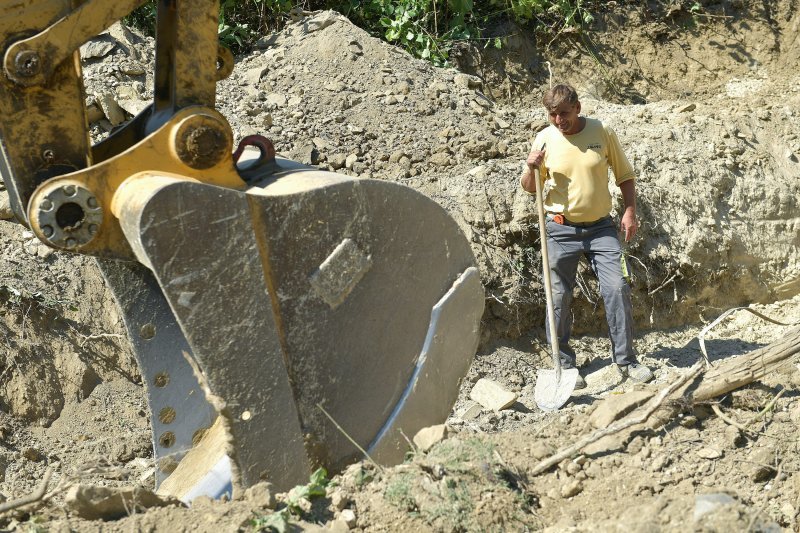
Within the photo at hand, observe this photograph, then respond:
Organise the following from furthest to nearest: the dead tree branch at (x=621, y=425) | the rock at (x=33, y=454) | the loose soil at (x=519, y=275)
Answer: the rock at (x=33, y=454), the dead tree branch at (x=621, y=425), the loose soil at (x=519, y=275)

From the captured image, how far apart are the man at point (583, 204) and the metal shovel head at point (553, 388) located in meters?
0.09

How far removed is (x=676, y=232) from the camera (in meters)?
7.53

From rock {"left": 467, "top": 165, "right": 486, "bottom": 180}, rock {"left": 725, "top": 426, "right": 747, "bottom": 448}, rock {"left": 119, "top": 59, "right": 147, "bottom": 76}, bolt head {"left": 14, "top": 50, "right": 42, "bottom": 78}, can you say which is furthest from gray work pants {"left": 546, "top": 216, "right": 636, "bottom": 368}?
bolt head {"left": 14, "top": 50, "right": 42, "bottom": 78}

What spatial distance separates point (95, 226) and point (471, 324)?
55.2 inches

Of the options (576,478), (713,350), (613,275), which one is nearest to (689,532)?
(576,478)

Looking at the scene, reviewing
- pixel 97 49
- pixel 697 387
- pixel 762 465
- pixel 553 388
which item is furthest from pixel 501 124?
pixel 762 465

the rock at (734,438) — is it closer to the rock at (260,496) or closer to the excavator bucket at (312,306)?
the excavator bucket at (312,306)

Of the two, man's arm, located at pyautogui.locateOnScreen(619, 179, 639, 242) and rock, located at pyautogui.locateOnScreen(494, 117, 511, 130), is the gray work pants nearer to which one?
man's arm, located at pyautogui.locateOnScreen(619, 179, 639, 242)

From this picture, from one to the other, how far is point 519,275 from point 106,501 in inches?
158

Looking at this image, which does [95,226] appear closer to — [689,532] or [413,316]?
[413,316]

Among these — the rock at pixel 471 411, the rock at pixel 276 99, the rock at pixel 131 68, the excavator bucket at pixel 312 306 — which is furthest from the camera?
the rock at pixel 276 99

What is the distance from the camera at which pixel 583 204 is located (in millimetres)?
6086

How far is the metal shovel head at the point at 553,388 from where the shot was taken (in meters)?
6.00

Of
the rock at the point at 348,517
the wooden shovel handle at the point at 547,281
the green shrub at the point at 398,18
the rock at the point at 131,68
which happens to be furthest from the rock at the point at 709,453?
the green shrub at the point at 398,18
